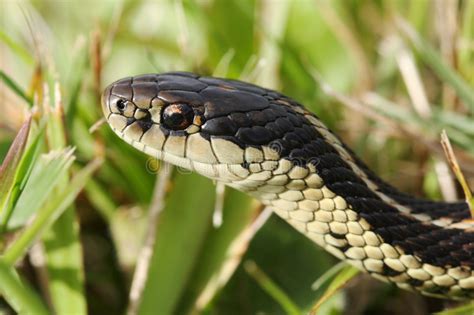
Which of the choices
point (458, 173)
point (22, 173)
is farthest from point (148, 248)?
point (458, 173)

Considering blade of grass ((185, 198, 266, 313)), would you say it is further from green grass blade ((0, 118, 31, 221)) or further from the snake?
green grass blade ((0, 118, 31, 221))

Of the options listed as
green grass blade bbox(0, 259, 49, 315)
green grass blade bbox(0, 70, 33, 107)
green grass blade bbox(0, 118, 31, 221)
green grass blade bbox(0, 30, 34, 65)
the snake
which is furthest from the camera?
green grass blade bbox(0, 30, 34, 65)

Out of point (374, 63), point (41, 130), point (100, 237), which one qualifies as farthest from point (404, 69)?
point (41, 130)

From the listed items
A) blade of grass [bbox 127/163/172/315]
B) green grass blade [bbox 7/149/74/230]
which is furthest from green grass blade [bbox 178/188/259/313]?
green grass blade [bbox 7/149/74/230]

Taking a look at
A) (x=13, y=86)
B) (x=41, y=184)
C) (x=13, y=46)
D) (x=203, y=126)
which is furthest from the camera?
(x=13, y=46)

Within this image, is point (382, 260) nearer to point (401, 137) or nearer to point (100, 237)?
point (401, 137)

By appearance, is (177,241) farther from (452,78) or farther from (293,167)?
(452,78)

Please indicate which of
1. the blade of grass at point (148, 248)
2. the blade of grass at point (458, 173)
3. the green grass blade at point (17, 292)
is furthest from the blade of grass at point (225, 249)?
the green grass blade at point (17, 292)

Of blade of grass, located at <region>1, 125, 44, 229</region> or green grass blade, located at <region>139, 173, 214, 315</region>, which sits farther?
green grass blade, located at <region>139, 173, 214, 315</region>
